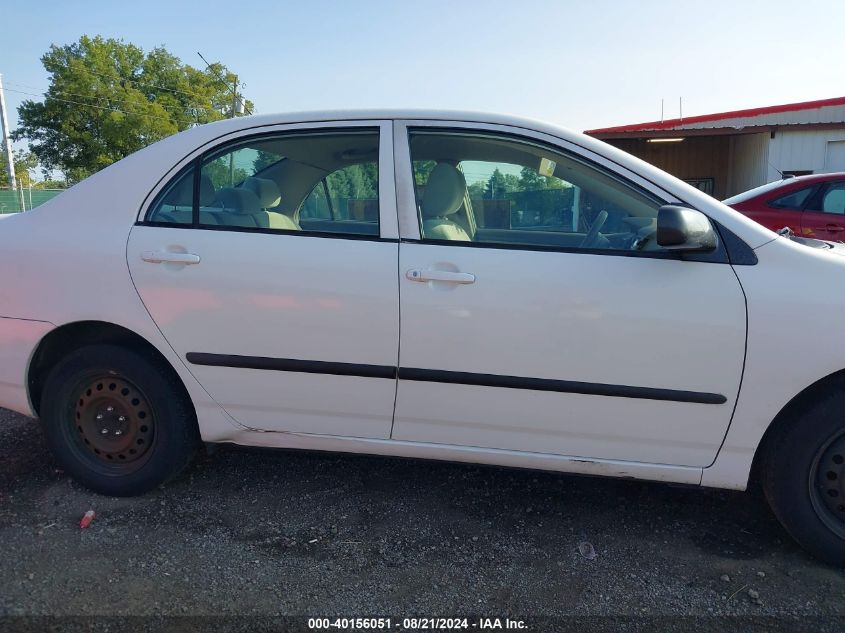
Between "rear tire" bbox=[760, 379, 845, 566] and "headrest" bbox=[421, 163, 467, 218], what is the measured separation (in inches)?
60.7

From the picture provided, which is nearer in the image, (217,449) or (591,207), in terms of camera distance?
(591,207)

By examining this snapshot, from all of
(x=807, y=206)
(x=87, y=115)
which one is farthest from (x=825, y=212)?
(x=87, y=115)

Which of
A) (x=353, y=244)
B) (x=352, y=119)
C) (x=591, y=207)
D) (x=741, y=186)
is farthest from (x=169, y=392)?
(x=741, y=186)

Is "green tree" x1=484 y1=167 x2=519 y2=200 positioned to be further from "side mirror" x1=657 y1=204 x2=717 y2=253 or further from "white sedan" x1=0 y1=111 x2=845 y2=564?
"side mirror" x1=657 y1=204 x2=717 y2=253

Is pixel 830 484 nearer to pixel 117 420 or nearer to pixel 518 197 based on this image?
pixel 518 197

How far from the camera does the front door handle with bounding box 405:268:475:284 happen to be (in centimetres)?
248

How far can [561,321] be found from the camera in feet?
7.91

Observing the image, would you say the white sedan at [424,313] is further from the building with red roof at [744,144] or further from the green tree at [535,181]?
the building with red roof at [744,144]

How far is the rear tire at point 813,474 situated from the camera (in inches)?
91.9

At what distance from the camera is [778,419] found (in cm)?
241

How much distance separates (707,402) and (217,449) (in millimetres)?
2464

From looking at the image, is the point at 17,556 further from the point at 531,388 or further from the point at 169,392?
the point at 531,388

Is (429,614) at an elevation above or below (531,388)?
below

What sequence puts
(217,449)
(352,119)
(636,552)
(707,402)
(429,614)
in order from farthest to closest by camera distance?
(217,449)
(352,119)
(636,552)
(707,402)
(429,614)
